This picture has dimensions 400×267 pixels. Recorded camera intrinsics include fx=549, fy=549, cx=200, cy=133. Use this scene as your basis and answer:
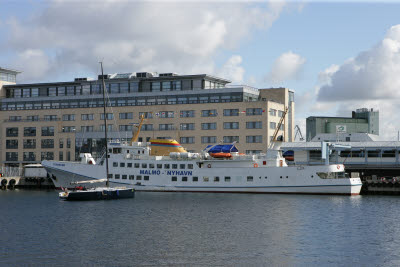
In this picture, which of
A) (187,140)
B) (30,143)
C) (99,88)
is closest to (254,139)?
(187,140)

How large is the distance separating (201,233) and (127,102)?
7525 cm

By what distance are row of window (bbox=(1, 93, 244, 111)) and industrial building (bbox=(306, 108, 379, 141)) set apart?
5061 centimetres

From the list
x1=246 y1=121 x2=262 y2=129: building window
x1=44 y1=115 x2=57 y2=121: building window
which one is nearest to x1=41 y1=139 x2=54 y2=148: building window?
x1=44 y1=115 x2=57 y2=121: building window

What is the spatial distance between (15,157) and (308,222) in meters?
87.0

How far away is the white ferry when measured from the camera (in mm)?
84188

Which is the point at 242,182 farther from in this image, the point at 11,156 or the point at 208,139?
the point at 11,156

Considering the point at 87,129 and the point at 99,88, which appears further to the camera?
the point at 99,88

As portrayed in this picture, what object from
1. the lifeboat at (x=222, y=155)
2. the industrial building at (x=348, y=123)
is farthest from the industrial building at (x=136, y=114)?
the industrial building at (x=348, y=123)

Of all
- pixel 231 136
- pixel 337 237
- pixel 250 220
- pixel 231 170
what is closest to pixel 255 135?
pixel 231 136

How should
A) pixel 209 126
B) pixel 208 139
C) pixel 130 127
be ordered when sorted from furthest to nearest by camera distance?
pixel 130 127, pixel 209 126, pixel 208 139

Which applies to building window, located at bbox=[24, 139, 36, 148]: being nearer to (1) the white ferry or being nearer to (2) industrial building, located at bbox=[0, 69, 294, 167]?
(2) industrial building, located at bbox=[0, 69, 294, 167]

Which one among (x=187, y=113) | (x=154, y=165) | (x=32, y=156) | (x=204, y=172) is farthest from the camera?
(x=32, y=156)

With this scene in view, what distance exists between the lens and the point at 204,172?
88.4 meters

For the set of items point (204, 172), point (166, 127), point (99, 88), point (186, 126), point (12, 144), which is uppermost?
point (99, 88)
